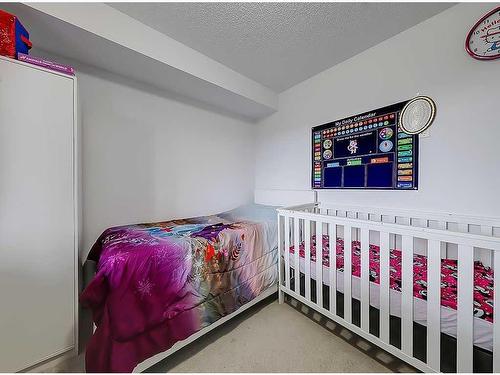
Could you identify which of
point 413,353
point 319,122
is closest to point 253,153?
point 319,122

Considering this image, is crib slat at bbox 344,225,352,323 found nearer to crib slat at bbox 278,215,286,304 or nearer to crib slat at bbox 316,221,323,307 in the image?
crib slat at bbox 316,221,323,307

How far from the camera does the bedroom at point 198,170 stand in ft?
Result: 3.44

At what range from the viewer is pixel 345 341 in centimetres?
135

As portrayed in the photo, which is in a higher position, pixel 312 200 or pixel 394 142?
pixel 394 142

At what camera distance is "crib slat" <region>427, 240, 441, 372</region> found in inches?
37.0

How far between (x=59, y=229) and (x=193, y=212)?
1285mm

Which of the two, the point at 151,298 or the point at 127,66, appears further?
the point at 127,66

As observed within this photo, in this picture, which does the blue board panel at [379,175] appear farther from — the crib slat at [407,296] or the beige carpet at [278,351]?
the beige carpet at [278,351]

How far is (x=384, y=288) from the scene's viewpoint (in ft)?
3.66

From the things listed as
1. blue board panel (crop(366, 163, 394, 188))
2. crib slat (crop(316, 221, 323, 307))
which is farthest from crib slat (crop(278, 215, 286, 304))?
blue board panel (crop(366, 163, 394, 188))

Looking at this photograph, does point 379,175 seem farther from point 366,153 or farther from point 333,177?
point 333,177

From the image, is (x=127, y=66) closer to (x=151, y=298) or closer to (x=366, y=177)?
(x=151, y=298)

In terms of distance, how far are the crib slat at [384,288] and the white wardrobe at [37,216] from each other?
1834mm

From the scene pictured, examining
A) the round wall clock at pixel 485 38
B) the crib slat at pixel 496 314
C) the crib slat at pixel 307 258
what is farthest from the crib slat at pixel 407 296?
the round wall clock at pixel 485 38
